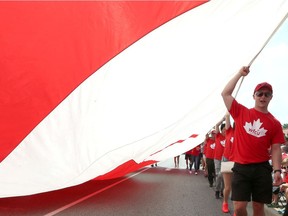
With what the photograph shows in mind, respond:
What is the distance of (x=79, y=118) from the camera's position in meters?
4.79

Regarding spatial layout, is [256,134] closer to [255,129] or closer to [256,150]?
[255,129]

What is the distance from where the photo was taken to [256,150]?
3.69 m

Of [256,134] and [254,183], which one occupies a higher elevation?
[256,134]

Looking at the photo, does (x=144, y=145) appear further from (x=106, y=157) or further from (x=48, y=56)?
(x=48, y=56)

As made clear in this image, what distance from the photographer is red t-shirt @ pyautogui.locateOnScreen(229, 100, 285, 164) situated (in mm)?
3678

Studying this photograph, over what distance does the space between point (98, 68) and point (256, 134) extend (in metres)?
1.92

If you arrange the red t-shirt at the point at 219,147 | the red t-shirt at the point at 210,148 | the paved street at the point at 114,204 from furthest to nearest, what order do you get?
1. the red t-shirt at the point at 210,148
2. the red t-shirt at the point at 219,147
3. the paved street at the point at 114,204

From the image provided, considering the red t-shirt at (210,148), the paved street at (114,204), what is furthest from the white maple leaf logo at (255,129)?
the red t-shirt at (210,148)

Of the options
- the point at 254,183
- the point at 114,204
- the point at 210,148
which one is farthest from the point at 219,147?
the point at 254,183

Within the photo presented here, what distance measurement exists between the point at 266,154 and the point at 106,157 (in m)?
3.02

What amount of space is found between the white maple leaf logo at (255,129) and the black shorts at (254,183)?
30 cm

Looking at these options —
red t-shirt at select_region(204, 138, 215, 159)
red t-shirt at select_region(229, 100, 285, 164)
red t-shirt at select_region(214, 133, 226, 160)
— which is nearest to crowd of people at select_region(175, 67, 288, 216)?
red t-shirt at select_region(229, 100, 285, 164)

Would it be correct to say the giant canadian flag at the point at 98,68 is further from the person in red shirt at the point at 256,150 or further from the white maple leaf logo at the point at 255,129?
the white maple leaf logo at the point at 255,129

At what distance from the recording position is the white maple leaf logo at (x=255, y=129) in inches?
144
